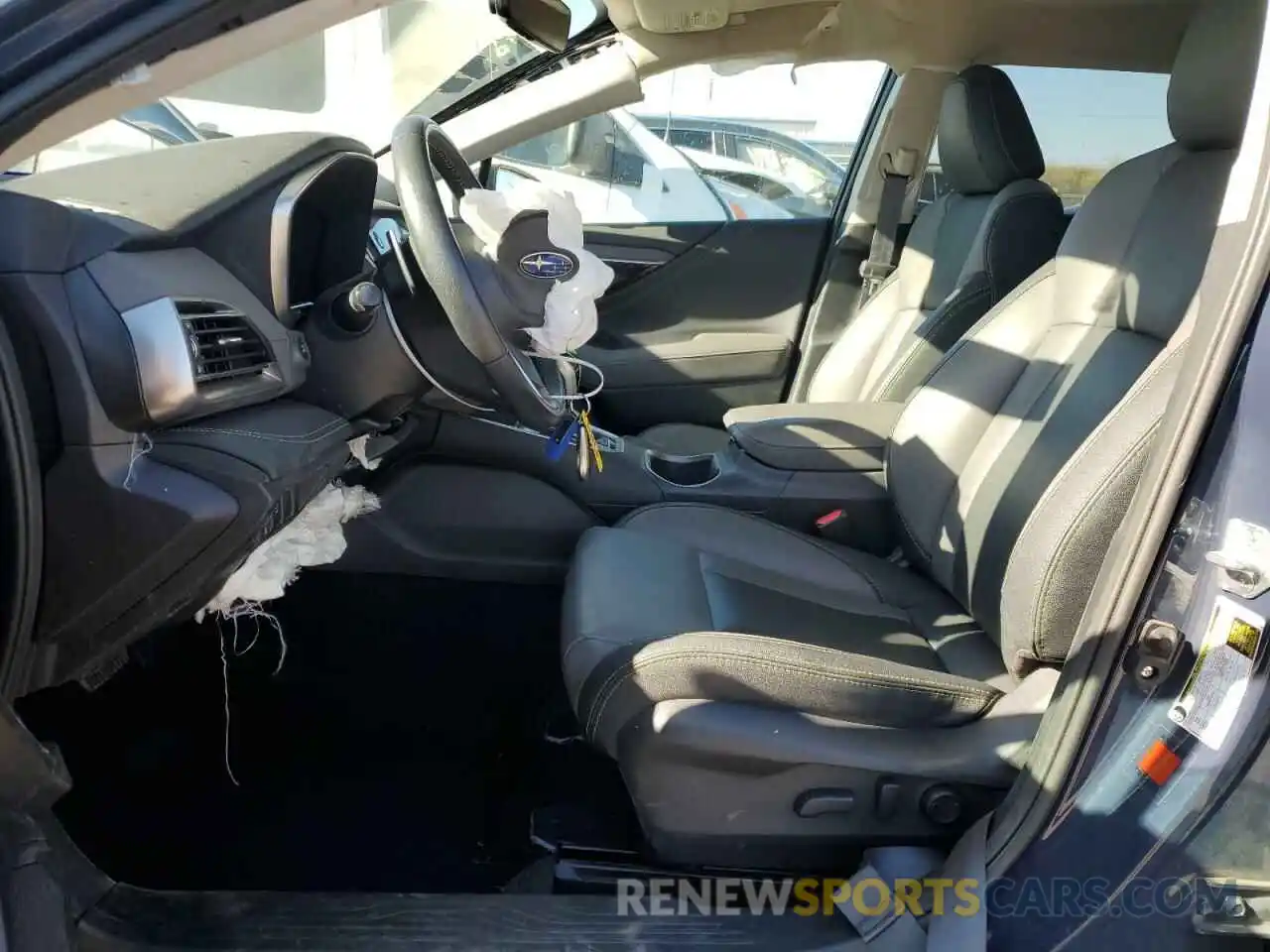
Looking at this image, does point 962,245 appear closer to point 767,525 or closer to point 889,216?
point 889,216

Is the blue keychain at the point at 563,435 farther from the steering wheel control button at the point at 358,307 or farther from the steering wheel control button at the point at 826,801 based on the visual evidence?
the steering wheel control button at the point at 826,801

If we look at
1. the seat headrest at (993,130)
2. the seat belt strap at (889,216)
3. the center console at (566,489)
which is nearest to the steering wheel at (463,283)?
the center console at (566,489)

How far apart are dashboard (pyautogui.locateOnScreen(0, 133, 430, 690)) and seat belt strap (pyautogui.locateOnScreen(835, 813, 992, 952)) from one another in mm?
769

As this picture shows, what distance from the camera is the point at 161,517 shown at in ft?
3.22

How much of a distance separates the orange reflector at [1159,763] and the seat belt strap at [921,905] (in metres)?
0.18

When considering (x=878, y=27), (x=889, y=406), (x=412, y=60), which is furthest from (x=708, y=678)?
(x=878, y=27)

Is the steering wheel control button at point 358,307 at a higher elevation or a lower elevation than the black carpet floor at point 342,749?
higher

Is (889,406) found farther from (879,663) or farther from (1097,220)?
(879,663)

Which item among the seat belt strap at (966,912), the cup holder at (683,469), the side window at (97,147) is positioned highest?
the side window at (97,147)

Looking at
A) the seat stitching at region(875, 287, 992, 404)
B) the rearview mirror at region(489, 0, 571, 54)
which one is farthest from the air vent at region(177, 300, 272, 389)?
the seat stitching at region(875, 287, 992, 404)

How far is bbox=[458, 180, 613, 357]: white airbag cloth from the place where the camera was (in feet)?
4.00

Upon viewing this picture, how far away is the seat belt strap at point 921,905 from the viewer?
3.51ft

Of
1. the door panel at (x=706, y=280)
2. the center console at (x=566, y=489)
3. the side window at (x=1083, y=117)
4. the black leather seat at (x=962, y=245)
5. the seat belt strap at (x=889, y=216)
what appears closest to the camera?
the center console at (x=566, y=489)

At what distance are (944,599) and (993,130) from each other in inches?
44.4
